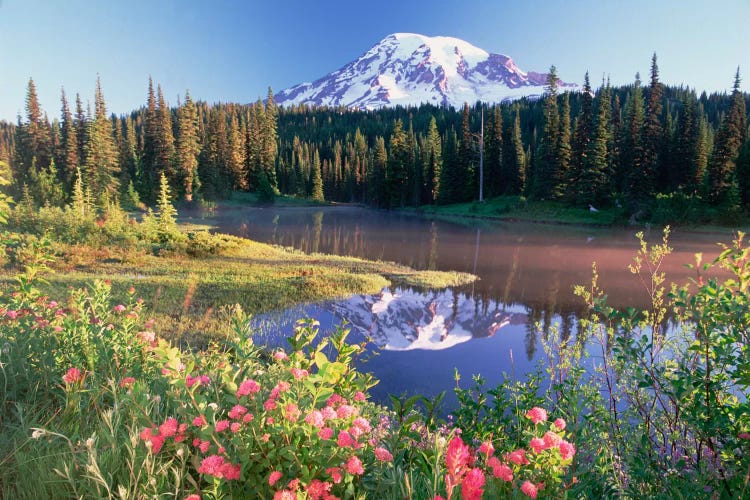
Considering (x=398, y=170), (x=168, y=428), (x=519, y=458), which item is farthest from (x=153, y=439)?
(x=398, y=170)

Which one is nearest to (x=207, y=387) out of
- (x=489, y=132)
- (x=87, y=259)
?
(x=87, y=259)

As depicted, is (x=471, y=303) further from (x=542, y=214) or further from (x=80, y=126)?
(x=80, y=126)

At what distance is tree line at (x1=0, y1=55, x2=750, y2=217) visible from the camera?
46.3m

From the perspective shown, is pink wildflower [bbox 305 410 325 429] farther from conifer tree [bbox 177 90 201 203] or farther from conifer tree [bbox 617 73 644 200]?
conifer tree [bbox 177 90 201 203]

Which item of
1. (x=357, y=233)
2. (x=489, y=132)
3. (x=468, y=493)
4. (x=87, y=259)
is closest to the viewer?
(x=468, y=493)

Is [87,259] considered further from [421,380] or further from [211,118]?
[211,118]

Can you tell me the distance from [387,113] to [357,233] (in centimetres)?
14027

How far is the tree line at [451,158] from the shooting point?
46344 mm

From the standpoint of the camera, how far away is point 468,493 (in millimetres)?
1592

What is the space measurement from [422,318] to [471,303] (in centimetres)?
291

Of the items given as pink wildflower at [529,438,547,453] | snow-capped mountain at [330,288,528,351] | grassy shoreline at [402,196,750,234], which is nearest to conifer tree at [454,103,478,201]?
grassy shoreline at [402,196,750,234]

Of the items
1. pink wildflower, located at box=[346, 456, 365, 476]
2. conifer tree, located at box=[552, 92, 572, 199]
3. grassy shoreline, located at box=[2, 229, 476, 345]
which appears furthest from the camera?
conifer tree, located at box=[552, 92, 572, 199]

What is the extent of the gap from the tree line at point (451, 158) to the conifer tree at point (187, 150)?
18 centimetres

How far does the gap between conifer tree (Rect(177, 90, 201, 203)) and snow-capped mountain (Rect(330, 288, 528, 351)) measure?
179 ft
